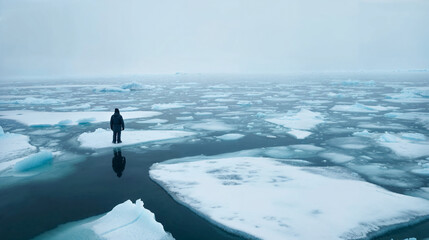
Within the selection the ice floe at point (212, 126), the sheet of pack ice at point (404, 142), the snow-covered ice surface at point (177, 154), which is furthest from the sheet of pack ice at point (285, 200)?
the ice floe at point (212, 126)

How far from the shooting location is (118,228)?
456 cm

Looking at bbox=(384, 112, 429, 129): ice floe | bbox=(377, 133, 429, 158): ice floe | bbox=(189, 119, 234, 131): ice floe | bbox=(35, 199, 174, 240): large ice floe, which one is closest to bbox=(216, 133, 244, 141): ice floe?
bbox=(189, 119, 234, 131): ice floe

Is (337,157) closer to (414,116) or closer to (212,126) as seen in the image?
(212,126)

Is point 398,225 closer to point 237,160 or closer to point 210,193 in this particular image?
point 210,193

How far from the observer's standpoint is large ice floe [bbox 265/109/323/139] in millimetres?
11045

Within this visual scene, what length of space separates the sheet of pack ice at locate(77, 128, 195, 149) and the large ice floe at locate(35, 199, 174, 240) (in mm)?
4806

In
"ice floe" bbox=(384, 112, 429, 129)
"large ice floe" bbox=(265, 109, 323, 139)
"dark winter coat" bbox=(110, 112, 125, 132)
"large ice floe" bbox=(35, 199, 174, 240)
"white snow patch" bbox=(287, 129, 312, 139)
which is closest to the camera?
"large ice floe" bbox=(35, 199, 174, 240)

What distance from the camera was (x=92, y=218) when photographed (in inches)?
198

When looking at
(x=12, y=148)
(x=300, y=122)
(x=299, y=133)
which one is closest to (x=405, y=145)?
(x=299, y=133)

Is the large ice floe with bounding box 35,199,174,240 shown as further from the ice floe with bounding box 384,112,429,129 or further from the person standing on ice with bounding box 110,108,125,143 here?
the ice floe with bounding box 384,112,429,129

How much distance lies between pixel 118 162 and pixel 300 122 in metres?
7.98

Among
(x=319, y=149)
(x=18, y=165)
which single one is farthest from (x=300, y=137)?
(x=18, y=165)

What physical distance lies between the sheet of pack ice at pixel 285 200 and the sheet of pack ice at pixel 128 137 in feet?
9.32

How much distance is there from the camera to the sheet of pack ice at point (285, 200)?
4.59m
